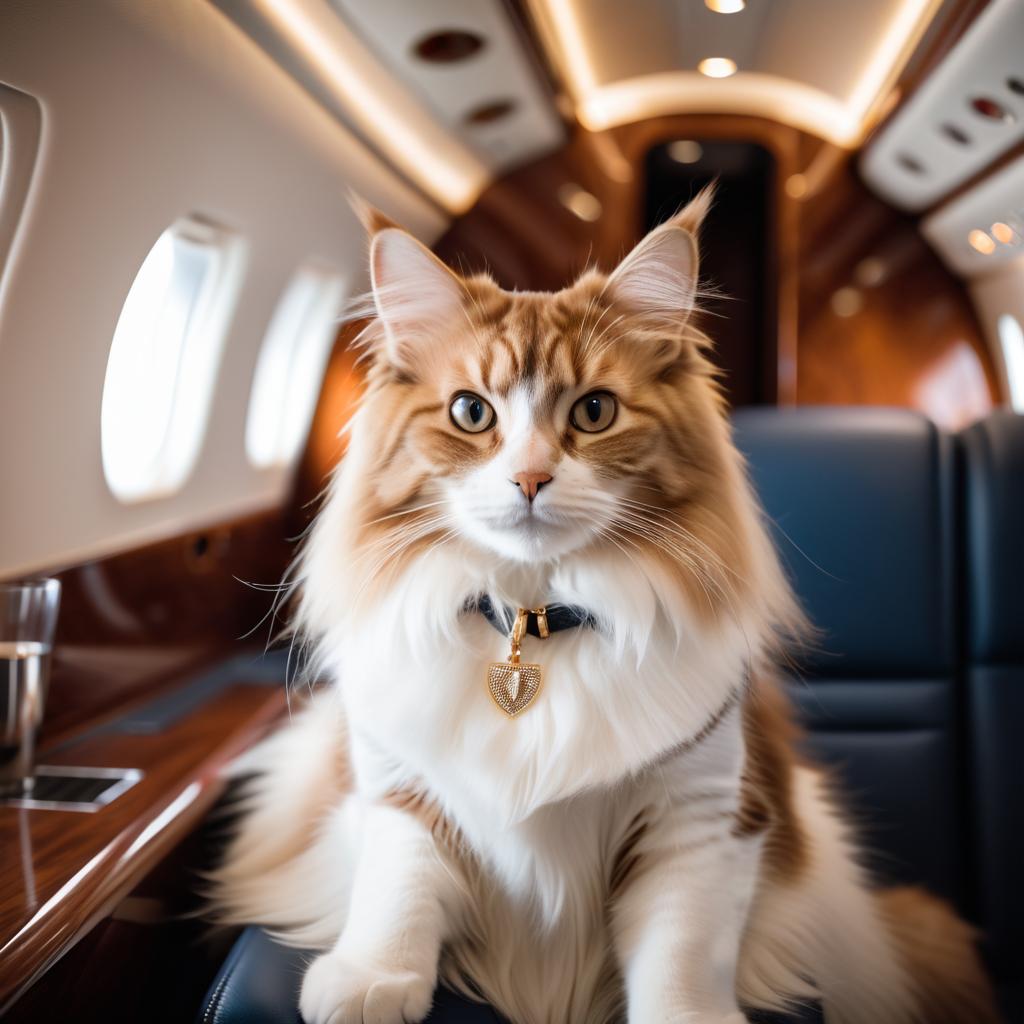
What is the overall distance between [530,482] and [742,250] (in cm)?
262

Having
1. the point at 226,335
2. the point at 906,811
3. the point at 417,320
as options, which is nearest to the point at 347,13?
the point at 417,320

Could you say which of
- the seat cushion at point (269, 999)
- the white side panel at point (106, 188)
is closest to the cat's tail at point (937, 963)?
the seat cushion at point (269, 999)

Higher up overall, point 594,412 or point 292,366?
point 292,366

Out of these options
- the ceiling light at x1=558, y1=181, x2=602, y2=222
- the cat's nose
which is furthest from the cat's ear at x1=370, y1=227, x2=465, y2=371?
the ceiling light at x1=558, y1=181, x2=602, y2=222

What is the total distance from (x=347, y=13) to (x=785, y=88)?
849mm

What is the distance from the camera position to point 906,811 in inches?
67.3

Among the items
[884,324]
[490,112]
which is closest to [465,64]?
[490,112]

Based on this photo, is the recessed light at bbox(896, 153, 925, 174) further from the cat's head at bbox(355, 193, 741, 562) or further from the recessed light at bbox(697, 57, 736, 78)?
the cat's head at bbox(355, 193, 741, 562)

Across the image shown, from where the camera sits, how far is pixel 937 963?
4.61 ft

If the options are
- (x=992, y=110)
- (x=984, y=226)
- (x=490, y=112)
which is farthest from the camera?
(x=984, y=226)

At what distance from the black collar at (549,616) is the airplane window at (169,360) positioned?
4.73 feet

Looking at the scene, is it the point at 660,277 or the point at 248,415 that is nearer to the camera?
the point at 660,277

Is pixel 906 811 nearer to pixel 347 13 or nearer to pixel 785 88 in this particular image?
pixel 785 88

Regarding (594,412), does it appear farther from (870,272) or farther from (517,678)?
(870,272)
